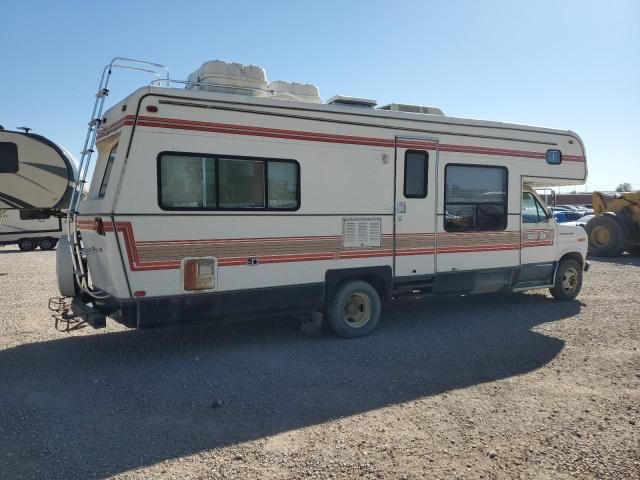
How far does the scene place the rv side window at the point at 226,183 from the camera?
532cm

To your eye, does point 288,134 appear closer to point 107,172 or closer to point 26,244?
point 107,172

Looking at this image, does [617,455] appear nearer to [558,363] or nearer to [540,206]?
[558,363]

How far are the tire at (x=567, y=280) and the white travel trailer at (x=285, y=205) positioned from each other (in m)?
1.17

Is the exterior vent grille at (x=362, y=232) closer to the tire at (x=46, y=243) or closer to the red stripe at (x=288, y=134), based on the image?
the red stripe at (x=288, y=134)

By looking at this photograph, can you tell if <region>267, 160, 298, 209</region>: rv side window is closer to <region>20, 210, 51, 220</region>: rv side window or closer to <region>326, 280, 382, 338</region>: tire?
<region>326, 280, 382, 338</region>: tire

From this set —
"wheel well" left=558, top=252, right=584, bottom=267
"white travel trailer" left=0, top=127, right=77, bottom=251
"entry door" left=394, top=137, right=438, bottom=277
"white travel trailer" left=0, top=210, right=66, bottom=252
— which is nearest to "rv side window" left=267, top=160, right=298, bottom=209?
"entry door" left=394, top=137, right=438, bottom=277

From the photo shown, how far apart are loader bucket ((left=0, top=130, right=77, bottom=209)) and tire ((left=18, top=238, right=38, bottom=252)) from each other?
4.02 meters

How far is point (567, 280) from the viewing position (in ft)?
29.3

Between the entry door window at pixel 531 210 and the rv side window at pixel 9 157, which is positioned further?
the rv side window at pixel 9 157

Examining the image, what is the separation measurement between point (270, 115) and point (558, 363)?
4.36 meters

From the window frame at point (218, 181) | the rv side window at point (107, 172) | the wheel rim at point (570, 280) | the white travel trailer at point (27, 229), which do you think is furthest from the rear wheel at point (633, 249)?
the white travel trailer at point (27, 229)

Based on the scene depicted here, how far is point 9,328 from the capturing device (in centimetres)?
707

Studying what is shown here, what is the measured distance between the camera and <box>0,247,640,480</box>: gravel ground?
357 centimetres

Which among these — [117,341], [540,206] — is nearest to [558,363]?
[540,206]
